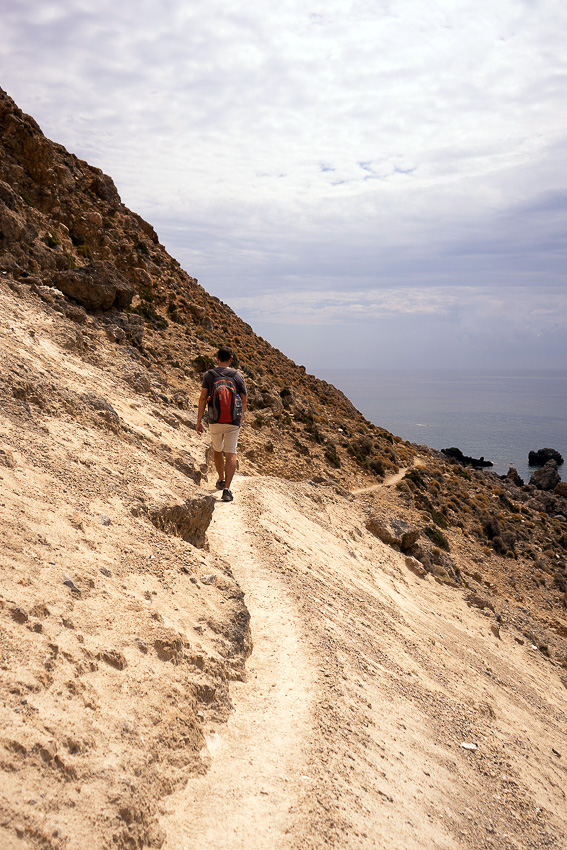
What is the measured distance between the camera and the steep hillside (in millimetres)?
3072

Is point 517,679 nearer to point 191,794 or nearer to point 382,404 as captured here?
point 191,794

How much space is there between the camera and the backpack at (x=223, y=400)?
29.0 ft

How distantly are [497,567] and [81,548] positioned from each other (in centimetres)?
2010

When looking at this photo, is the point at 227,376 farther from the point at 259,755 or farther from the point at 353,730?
the point at 259,755

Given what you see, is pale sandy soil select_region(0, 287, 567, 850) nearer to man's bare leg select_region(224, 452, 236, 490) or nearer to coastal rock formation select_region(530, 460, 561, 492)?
man's bare leg select_region(224, 452, 236, 490)

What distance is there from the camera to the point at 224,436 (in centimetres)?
916

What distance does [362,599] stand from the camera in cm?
877

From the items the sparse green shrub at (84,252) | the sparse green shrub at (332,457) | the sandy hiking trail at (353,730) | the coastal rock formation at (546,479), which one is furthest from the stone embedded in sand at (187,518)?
the coastal rock formation at (546,479)

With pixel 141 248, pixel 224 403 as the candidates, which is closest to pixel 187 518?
pixel 224 403

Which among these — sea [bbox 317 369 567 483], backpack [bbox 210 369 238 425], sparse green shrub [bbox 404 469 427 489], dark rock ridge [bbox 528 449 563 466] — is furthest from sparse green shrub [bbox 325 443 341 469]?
dark rock ridge [bbox 528 449 563 466]

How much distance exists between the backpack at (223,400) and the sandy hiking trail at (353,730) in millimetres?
1540

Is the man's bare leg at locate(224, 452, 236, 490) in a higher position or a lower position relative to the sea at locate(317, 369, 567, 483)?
lower

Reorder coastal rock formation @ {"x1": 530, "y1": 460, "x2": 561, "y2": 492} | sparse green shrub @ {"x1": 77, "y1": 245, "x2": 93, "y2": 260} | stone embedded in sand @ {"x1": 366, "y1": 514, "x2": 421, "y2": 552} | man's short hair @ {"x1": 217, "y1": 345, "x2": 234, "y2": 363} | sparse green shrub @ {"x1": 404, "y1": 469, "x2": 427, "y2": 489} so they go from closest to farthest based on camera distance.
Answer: man's short hair @ {"x1": 217, "y1": 345, "x2": 234, "y2": 363} < stone embedded in sand @ {"x1": 366, "y1": 514, "x2": 421, "y2": 552} < sparse green shrub @ {"x1": 77, "y1": 245, "x2": 93, "y2": 260} < sparse green shrub @ {"x1": 404, "y1": 469, "x2": 427, "y2": 489} < coastal rock formation @ {"x1": 530, "y1": 460, "x2": 561, "y2": 492}

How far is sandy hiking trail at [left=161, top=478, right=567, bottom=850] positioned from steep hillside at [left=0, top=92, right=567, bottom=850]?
0.9 inches
